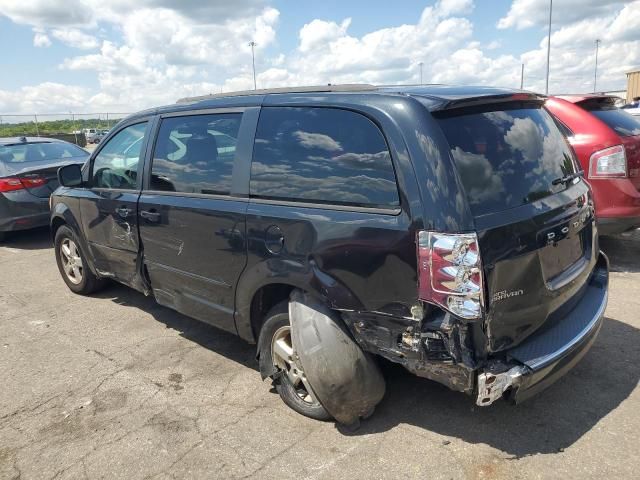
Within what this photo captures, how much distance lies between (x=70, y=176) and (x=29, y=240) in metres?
4.49

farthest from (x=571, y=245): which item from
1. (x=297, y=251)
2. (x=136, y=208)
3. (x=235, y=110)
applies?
(x=136, y=208)

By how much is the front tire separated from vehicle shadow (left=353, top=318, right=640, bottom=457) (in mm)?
339

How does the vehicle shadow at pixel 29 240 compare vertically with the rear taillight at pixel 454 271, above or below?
below

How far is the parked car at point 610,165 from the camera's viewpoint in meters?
4.95

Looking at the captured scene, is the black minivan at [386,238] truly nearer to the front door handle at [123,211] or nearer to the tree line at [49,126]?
the front door handle at [123,211]

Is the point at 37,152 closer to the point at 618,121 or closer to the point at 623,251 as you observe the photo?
the point at 618,121

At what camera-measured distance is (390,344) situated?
8.49 feet

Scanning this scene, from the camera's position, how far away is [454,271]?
7.59ft

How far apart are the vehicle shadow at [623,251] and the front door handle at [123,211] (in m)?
4.69

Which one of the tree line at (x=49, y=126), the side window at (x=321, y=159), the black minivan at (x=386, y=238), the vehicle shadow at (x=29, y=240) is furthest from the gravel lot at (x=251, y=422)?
the tree line at (x=49, y=126)

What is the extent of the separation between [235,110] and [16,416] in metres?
2.42

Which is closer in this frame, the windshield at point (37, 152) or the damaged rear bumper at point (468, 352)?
the damaged rear bumper at point (468, 352)

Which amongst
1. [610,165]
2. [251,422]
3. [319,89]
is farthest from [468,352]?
[610,165]

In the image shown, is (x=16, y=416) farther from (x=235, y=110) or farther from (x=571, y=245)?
(x=571, y=245)
